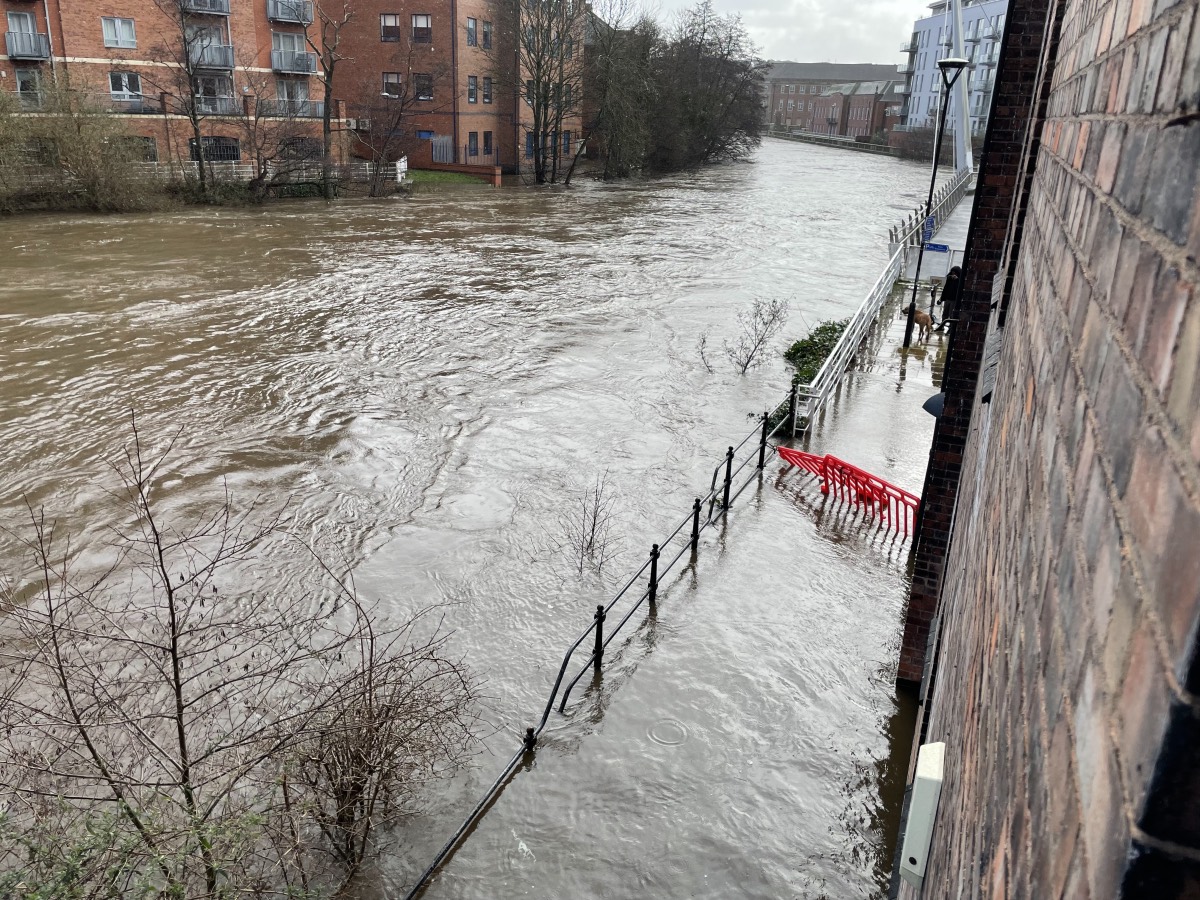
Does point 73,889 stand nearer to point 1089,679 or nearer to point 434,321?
point 1089,679

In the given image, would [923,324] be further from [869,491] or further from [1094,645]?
[1094,645]

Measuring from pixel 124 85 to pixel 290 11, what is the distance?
375 inches

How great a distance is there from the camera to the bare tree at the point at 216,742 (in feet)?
16.7

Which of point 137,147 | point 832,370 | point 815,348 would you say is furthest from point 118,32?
point 832,370

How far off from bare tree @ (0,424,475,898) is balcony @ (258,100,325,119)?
127 ft

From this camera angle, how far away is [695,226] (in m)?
39.8

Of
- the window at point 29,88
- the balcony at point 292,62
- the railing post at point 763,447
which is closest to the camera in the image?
the railing post at point 763,447

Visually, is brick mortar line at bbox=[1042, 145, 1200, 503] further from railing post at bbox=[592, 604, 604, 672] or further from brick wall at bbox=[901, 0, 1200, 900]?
railing post at bbox=[592, 604, 604, 672]

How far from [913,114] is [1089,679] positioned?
11924 cm

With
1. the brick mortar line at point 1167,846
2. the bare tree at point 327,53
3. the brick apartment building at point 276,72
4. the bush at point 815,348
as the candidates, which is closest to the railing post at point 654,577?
the bush at point 815,348

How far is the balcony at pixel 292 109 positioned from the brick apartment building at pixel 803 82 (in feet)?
421

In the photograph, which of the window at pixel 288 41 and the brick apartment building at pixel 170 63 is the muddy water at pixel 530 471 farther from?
the window at pixel 288 41

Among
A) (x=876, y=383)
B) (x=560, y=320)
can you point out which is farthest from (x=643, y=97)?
(x=876, y=383)

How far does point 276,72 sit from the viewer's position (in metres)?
47.7
